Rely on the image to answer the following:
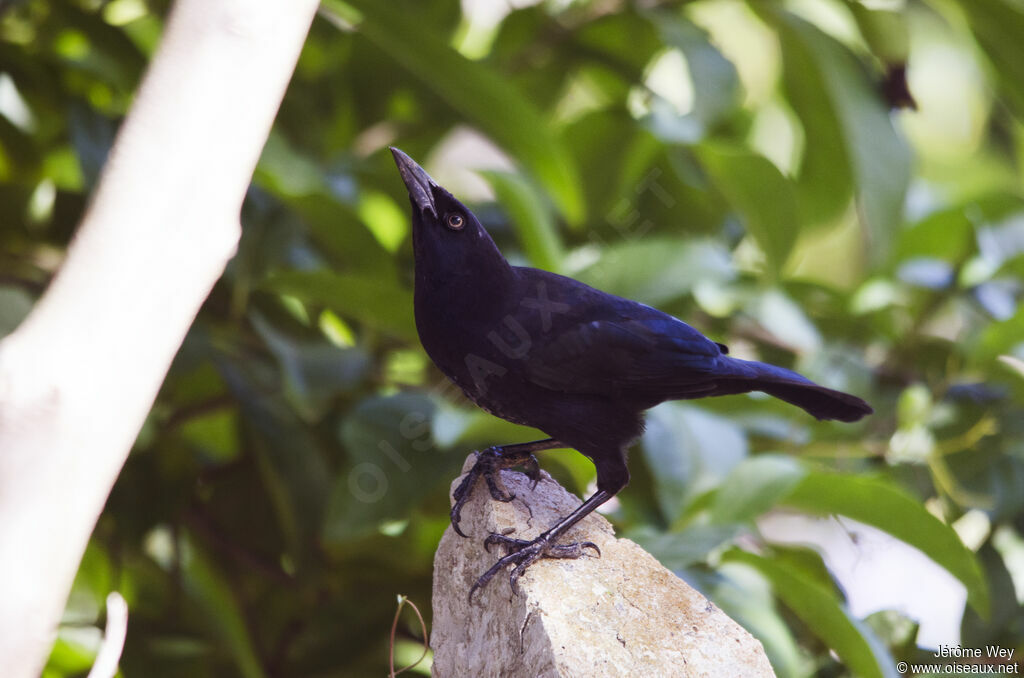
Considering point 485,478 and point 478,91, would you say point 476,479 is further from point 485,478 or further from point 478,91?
point 478,91

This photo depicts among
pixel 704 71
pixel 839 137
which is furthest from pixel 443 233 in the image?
pixel 839 137

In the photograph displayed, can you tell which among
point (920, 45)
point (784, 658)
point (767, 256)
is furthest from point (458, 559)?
point (920, 45)

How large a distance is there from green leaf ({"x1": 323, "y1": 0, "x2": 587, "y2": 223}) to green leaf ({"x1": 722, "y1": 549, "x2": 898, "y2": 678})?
0.63 meters

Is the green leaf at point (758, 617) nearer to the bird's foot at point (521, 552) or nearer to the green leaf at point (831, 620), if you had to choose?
the green leaf at point (831, 620)

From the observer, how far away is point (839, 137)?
178 cm

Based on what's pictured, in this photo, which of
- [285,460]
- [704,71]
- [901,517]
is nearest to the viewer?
[901,517]

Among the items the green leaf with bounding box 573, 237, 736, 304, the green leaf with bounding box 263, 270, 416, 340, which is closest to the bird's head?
the green leaf with bounding box 263, 270, 416, 340

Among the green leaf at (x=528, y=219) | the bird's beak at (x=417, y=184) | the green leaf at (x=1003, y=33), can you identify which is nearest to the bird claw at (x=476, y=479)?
the bird's beak at (x=417, y=184)

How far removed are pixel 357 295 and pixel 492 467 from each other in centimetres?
47

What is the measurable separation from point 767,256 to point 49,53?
4.05ft

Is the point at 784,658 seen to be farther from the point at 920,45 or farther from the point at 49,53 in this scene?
the point at 920,45

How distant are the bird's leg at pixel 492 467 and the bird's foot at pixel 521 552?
0.06 meters

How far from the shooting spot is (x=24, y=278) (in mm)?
1463

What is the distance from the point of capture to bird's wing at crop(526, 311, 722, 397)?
31.3 inches
